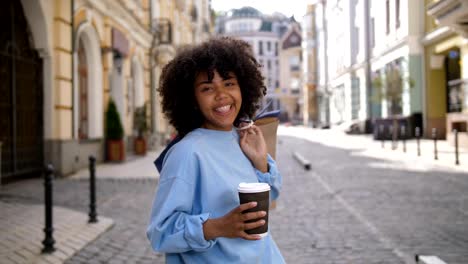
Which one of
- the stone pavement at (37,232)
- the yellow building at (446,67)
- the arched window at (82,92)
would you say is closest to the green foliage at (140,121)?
the arched window at (82,92)

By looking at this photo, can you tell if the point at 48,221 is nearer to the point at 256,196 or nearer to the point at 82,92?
the point at 256,196

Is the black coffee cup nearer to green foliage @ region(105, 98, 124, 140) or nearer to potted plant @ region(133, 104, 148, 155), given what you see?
green foliage @ region(105, 98, 124, 140)

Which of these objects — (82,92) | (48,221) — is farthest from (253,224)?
(82,92)

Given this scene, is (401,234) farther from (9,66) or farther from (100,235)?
(9,66)

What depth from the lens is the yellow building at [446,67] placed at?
1405 cm

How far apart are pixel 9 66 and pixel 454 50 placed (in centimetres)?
1790

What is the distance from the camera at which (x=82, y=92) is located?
14.1 metres

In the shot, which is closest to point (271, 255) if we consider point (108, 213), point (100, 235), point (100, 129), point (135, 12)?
point (100, 235)

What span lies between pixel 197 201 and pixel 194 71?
51cm

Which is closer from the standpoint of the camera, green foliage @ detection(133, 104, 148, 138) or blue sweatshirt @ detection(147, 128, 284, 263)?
blue sweatshirt @ detection(147, 128, 284, 263)

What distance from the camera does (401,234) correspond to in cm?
550

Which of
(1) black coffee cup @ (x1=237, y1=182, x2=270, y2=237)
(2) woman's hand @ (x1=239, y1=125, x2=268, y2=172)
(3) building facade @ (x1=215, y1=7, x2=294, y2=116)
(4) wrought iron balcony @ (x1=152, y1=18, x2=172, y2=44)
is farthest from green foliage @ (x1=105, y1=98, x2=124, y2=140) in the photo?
(3) building facade @ (x1=215, y1=7, x2=294, y2=116)

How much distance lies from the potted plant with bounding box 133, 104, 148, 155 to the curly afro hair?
16146 millimetres

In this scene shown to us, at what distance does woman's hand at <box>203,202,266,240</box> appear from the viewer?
162 centimetres
